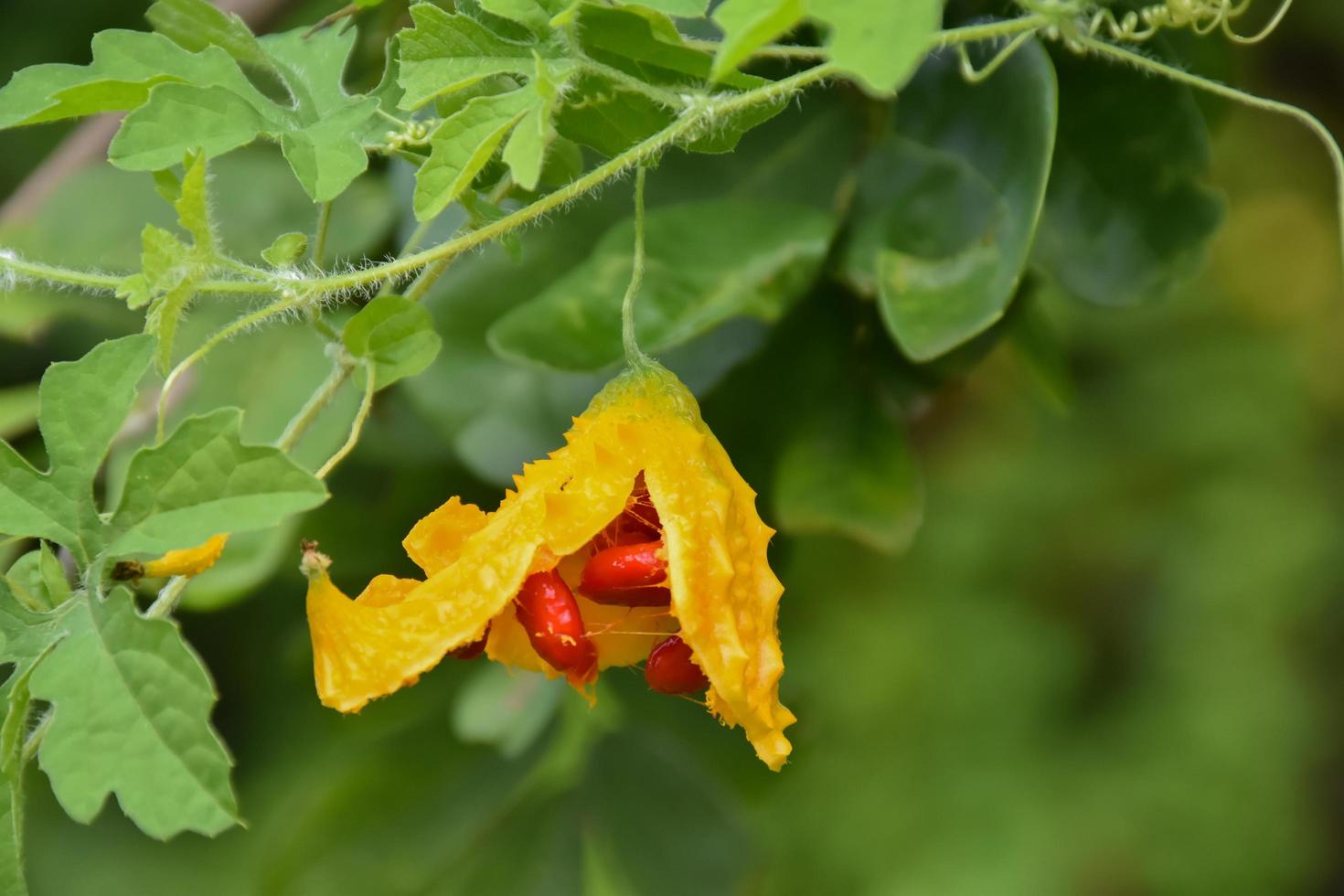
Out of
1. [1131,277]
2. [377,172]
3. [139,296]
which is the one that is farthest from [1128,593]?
[139,296]

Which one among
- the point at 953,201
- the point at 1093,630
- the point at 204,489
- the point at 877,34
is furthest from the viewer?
the point at 1093,630

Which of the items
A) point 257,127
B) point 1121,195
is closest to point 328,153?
point 257,127

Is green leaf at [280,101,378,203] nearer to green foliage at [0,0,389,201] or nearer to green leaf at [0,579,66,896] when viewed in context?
green foliage at [0,0,389,201]

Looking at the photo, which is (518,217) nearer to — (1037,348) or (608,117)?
(608,117)

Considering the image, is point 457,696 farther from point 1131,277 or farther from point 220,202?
point 1131,277

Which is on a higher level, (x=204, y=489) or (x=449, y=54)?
(x=449, y=54)

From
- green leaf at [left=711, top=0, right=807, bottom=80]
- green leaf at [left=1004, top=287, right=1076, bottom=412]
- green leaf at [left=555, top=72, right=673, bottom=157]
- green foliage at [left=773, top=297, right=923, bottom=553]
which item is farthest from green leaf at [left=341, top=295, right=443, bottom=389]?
green leaf at [left=1004, top=287, right=1076, bottom=412]
